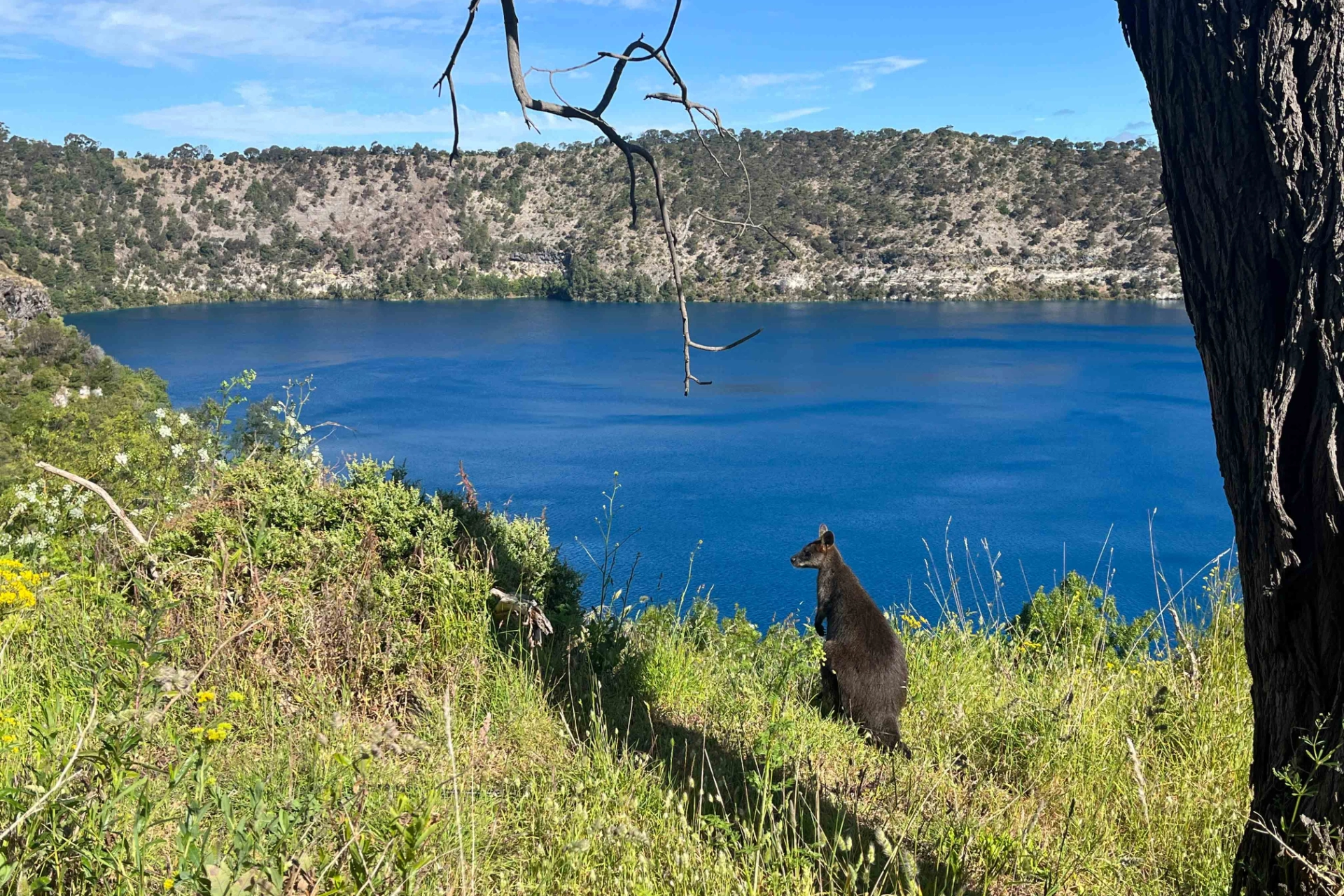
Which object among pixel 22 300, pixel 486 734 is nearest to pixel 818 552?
pixel 486 734

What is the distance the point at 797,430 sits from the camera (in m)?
32.4

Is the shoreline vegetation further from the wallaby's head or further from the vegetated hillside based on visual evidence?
the vegetated hillside

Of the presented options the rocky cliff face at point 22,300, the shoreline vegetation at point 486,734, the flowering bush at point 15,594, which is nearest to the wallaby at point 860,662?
the shoreline vegetation at point 486,734

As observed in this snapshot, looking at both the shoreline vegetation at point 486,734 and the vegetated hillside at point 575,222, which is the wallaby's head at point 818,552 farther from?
the vegetated hillside at point 575,222

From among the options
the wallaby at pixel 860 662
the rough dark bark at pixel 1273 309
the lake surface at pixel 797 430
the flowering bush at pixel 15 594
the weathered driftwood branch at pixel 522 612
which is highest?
the rough dark bark at pixel 1273 309

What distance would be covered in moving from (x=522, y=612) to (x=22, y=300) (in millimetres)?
50365

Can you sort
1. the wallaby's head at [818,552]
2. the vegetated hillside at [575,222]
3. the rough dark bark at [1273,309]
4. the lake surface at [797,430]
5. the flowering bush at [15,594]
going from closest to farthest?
the rough dark bark at [1273,309], the flowering bush at [15,594], the wallaby's head at [818,552], the lake surface at [797,430], the vegetated hillside at [575,222]

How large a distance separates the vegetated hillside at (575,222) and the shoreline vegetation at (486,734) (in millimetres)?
59549

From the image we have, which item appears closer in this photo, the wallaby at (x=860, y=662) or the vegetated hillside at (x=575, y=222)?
the wallaby at (x=860, y=662)

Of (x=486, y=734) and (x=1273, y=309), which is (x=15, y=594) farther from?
(x=1273, y=309)

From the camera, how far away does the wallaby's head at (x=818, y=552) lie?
3.96 meters

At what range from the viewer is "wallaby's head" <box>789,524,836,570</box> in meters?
3.96

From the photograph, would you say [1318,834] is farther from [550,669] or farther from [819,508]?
[819,508]

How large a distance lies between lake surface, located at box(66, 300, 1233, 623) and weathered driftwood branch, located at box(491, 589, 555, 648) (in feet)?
9.85
